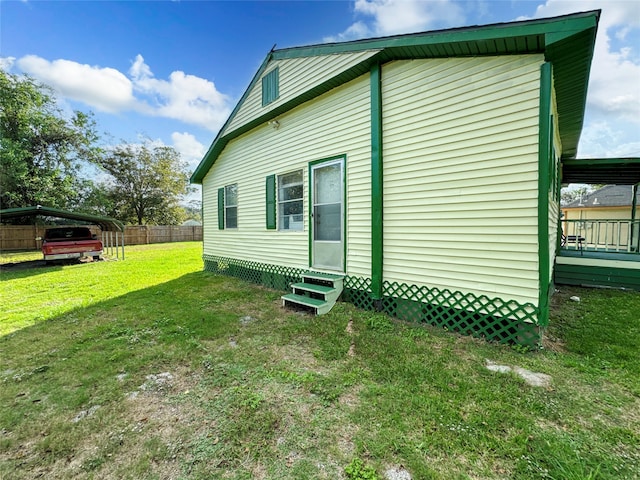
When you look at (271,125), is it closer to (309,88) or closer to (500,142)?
(309,88)

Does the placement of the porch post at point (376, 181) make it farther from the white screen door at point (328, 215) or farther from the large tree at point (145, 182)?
the large tree at point (145, 182)

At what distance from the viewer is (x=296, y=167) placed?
224 inches

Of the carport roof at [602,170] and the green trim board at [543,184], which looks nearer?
the green trim board at [543,184]

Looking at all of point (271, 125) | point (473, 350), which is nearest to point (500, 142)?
point (473, 350)

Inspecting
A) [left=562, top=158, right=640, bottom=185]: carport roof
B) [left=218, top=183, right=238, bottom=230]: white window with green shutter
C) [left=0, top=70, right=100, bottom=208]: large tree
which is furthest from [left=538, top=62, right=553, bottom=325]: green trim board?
[left=0, top=70, right=100, bottom=208]: large tree

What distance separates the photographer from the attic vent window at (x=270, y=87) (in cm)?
592

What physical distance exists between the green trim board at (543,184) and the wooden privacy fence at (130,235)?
71.4ft

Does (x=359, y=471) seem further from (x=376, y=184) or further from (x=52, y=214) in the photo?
(x=52, y=214)

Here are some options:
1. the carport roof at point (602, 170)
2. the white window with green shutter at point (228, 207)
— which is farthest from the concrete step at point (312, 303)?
the carport roof at point (602, 170)

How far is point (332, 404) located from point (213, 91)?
15.2 m

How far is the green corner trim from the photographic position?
420 cm

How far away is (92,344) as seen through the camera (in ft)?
11.6

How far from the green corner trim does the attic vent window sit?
2536 mm

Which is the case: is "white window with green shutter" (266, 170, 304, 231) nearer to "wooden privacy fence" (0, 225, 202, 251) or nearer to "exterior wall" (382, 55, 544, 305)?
"exterior wall" (382, 55, 544, 305)
